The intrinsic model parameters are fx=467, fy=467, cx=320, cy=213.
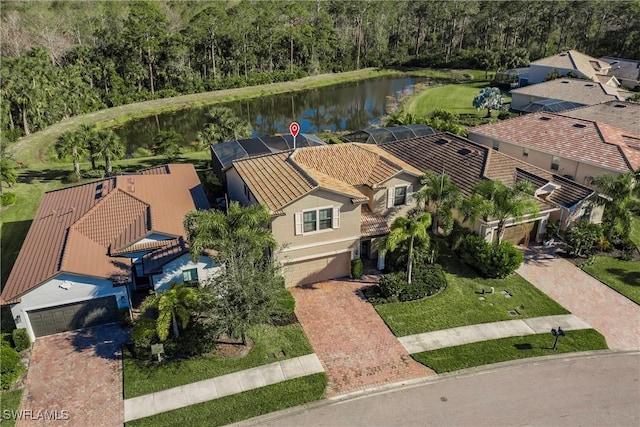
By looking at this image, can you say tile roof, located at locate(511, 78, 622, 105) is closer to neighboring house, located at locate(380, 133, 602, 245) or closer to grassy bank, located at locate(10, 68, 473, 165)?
neighboring house, located at locate(380, 133, 602, 245)

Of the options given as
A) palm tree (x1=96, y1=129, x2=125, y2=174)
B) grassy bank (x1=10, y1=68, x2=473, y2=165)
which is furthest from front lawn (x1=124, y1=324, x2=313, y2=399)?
grassy bank (x1=10, y1=68, x2=473, y2=165)

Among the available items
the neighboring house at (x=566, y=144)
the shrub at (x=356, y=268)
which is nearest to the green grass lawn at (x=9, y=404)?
the shrub at (x=356, y=268)

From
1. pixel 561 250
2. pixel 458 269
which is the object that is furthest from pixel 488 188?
pixel 561 250

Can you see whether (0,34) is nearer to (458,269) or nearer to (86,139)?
(86,139)

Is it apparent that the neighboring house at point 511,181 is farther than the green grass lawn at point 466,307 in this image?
Yes

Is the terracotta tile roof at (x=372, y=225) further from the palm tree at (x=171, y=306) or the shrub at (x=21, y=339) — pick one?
the shrub at (x=21, y=339)

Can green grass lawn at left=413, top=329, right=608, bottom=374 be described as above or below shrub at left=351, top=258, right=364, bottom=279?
below
